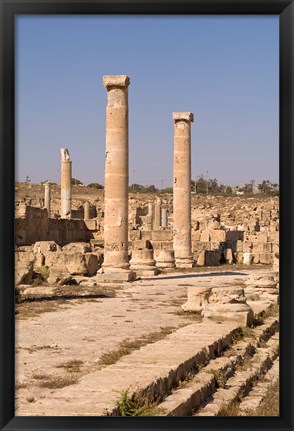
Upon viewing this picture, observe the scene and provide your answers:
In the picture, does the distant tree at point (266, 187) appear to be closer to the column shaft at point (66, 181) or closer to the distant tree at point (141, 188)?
the distant tree at point (141, 188)

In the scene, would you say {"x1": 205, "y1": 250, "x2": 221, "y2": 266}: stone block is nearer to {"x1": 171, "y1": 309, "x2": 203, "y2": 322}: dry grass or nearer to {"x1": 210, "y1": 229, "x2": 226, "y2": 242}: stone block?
{"x1": 210, "y1": 229, "x2": 226, "y2": 242}: stone block

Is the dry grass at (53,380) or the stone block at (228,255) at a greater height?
the stone block at (228,255)

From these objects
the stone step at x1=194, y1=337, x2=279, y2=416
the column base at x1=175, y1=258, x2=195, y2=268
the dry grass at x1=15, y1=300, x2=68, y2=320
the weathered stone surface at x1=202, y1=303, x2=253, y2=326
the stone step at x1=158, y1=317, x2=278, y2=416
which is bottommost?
the stone step at x1=194, y1=337, x2=279, y2=416

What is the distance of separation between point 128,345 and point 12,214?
6.55 metres

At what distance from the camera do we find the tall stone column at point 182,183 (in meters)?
27.6

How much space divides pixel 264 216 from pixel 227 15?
58.4 meters

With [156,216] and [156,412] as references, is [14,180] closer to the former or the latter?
[156,412]

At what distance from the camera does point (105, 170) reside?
21.6 m

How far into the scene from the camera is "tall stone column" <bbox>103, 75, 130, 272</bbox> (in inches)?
836

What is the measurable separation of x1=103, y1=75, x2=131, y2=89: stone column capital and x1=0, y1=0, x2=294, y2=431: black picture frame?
59.4 ft

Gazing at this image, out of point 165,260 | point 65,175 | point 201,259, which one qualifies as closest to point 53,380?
point 165,260

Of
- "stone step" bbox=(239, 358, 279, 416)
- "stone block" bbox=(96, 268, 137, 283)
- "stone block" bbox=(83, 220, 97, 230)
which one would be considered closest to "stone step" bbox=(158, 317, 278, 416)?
"stone step" bbox=(239, 358, 279, 416)

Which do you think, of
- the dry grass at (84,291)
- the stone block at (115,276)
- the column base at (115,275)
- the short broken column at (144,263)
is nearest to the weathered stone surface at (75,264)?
the column base at (115,275)

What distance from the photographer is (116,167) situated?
70.3 ft
